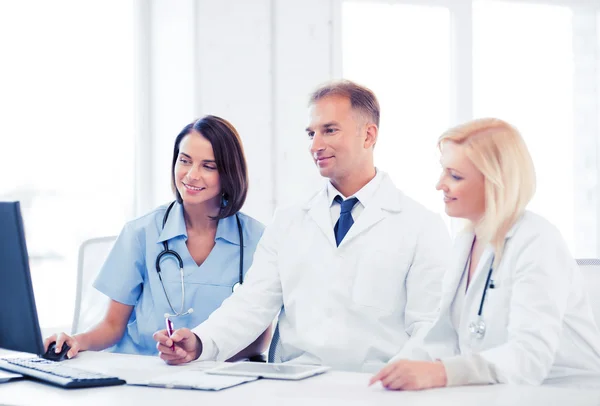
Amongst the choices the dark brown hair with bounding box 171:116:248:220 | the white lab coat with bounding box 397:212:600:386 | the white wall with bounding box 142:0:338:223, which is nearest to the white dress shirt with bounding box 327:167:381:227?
the dark brown hair with bounding box 171:116:248:220

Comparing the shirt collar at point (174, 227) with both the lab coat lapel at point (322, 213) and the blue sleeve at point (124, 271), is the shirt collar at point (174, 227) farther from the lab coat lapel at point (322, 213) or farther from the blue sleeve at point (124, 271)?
the lab coat lapel at point (322, 213)

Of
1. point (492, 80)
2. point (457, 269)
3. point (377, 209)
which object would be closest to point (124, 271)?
point (377, 209)

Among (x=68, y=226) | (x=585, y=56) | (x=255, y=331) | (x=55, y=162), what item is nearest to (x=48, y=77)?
(x=55, y=162)

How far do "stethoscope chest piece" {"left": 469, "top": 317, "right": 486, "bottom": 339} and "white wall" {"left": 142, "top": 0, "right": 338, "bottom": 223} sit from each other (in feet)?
6.67

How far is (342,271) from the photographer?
215 centimetres

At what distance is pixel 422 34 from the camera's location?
4211mm

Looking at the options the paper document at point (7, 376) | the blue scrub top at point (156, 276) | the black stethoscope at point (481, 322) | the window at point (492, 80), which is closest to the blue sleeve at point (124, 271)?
the blue scrub top at point (156, 276)

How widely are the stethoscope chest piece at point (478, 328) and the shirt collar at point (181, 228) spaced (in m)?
0.93

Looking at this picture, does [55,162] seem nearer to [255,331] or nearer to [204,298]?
[204,298]

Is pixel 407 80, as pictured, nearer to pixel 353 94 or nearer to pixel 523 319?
pixel 353 94

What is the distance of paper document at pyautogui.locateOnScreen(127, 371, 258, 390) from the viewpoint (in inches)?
58.9

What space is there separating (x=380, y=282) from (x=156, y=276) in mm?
699

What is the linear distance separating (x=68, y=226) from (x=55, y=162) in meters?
0.31

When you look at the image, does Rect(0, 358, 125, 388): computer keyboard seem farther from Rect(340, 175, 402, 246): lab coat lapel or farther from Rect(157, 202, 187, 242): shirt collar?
Rect(340, 175, 402, 246): lab coat lapel
